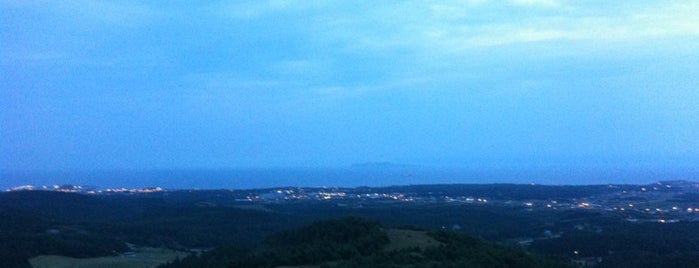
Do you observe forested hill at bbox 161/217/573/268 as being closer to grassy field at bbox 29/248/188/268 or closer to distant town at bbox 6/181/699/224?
grassy field at bbox 29/248/188/268

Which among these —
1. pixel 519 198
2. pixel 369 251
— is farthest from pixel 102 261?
pixel 519 198

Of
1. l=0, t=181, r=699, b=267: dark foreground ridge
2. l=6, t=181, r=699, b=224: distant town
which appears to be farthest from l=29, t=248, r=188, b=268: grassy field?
l=6, t=181, r=699, b=224: distant town

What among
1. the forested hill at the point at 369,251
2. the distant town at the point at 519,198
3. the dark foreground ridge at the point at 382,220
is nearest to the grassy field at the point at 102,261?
the dark foreground ridge at the point at 382,220

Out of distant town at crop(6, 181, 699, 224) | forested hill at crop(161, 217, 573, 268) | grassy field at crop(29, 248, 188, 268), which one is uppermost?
distant town at crop(6, 181, 699, 224)

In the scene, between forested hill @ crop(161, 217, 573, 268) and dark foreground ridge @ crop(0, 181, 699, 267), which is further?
dark foreground ridge @ crop(0, 181, 699, 267)

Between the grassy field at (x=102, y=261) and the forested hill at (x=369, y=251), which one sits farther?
the grassy field at (x=102, y=261)

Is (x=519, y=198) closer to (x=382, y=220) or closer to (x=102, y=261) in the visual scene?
(x=382, y=220)

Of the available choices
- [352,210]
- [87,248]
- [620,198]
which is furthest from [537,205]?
[87,248]

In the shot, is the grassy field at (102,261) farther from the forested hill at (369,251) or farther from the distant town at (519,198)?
the distant town at (519,198)
